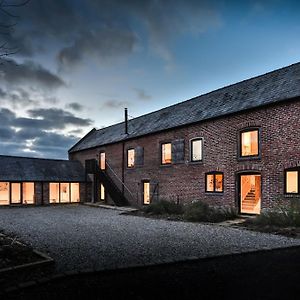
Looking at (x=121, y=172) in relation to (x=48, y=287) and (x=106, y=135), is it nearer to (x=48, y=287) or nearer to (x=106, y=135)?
(x=106, y=135)

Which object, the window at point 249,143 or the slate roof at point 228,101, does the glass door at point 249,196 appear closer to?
the window at point 249,143

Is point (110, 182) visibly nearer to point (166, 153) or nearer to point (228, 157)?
point (166, 153)

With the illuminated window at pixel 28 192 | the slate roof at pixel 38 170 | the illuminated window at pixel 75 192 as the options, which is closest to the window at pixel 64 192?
the illuminated window at pixel 75 192

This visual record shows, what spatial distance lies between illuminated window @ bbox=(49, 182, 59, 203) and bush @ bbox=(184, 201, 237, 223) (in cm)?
1534

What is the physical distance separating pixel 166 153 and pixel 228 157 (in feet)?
18.1

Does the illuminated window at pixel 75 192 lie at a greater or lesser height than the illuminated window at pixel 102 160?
lesser

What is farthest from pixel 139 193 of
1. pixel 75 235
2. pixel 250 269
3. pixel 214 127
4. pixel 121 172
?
pixel 250 269

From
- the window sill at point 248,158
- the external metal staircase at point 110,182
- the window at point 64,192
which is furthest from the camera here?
the window at point 64,192

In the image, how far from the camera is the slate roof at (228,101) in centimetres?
1527

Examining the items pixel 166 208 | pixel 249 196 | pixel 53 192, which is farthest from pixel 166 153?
pixel 53 192

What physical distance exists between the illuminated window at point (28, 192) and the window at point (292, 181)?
1985 cm

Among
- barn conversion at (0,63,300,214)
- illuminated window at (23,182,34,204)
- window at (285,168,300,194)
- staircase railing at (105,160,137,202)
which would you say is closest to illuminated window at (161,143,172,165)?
barn conversion at (0,63,300,214)

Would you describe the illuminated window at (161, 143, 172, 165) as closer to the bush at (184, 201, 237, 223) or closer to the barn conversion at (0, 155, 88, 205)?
the bush at (184, 201, 237, 223)

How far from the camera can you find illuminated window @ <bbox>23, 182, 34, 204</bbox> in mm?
26344
